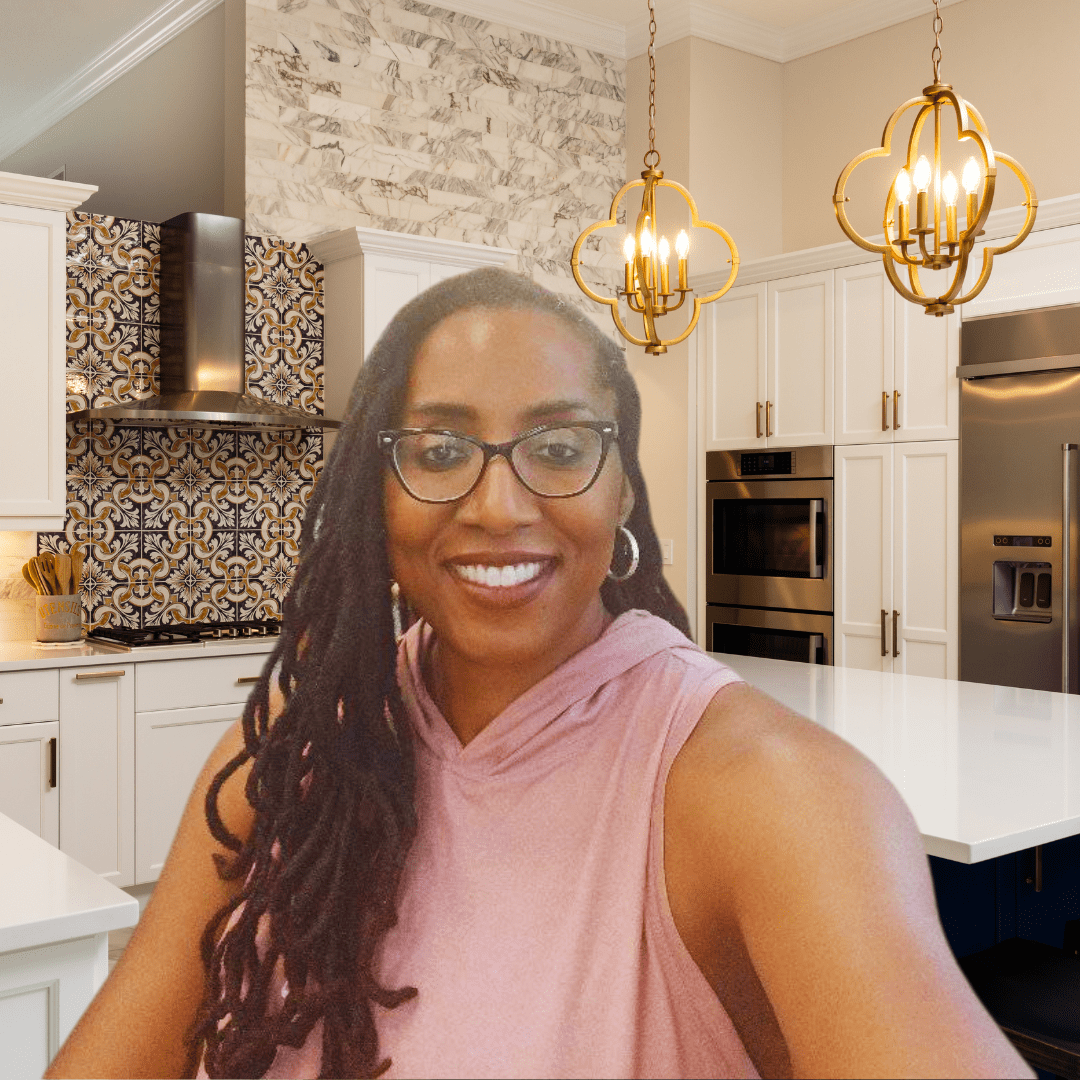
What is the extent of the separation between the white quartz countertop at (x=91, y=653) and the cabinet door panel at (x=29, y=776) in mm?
173

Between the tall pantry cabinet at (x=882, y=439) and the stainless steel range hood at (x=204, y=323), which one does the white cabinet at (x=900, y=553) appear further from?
the stainless steel range hood at (x=204, y=323)

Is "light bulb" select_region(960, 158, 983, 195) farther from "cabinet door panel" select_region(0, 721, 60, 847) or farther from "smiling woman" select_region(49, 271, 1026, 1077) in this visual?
"cabinet door panel" select_region(0, 721, 60, 847)

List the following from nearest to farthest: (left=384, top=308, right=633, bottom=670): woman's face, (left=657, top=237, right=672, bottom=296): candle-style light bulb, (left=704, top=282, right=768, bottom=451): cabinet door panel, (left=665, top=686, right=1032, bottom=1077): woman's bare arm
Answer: (left=665, top=686, right=1032, bottom=1077): woman's bare arm
(left=384, top=308, right=633, bottom=670): woman's face
(left=657, top=237, right=672, bottom=296): candle-style light bulb
(left=704, top=282, right=768, bottom=451): cabinet door panel

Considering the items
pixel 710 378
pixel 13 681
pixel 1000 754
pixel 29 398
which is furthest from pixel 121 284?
pixel 1000 754

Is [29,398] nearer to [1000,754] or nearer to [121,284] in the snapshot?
[121,284]

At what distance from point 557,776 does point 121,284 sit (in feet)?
12.1

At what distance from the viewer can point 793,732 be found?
450 millimetres

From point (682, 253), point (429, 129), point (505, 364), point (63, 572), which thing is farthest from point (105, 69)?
point (505, 364)

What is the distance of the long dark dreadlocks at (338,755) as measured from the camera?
0.51m

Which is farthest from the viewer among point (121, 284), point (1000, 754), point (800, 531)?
point (121, 284)

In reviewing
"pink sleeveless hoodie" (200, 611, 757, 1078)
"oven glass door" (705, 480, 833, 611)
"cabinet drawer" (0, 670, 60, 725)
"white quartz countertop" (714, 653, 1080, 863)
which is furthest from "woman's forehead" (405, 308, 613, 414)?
"cabinet drawer" (0, 670, 60, 725)

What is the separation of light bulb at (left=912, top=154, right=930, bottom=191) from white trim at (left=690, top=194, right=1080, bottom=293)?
1122 millimetres

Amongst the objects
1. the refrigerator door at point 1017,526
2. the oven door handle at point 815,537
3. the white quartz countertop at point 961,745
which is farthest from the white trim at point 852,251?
the white quartz countertop at point 961,745

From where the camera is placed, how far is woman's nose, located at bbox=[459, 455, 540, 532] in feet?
1.62
